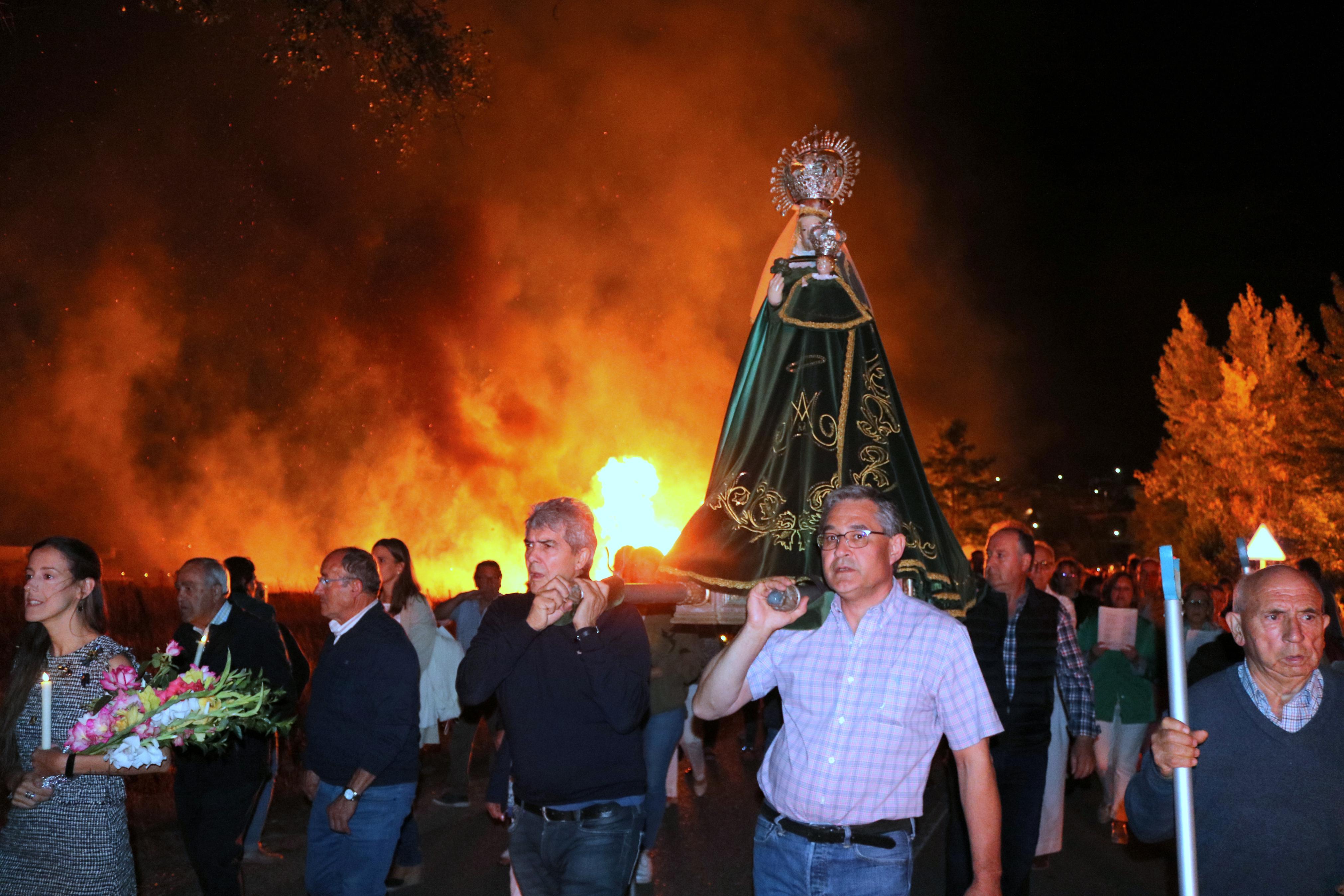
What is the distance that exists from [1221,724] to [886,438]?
6.10 ft

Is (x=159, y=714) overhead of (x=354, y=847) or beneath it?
overhead

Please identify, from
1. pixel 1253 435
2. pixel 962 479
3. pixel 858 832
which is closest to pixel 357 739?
pixel 858 832

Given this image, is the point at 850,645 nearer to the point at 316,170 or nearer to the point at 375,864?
the point at 375,864

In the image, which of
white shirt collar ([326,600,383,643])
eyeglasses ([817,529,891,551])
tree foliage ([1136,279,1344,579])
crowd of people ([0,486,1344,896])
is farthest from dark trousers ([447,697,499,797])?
tree foliage ([1136,279,1344,579])

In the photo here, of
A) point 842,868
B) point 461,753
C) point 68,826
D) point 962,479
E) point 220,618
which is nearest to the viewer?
point 842,868

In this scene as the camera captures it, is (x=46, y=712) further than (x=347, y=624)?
No

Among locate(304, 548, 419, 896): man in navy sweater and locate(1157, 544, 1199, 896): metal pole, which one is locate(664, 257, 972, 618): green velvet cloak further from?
locate(1157, 544, 1199, 896): metal pole

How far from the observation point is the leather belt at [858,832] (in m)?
3.72

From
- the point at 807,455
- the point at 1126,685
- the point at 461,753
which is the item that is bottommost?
the point at 461,753

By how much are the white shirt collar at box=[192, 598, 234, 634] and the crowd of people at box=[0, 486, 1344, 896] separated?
1 centimetres

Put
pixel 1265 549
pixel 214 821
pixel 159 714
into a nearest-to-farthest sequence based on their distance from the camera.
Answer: pixel 159 714
pixel 1265 549
pixel 214 821

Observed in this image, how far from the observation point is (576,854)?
13.7ft

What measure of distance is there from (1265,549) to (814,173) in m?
2.69

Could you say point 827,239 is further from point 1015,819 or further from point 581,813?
point 1015,819
